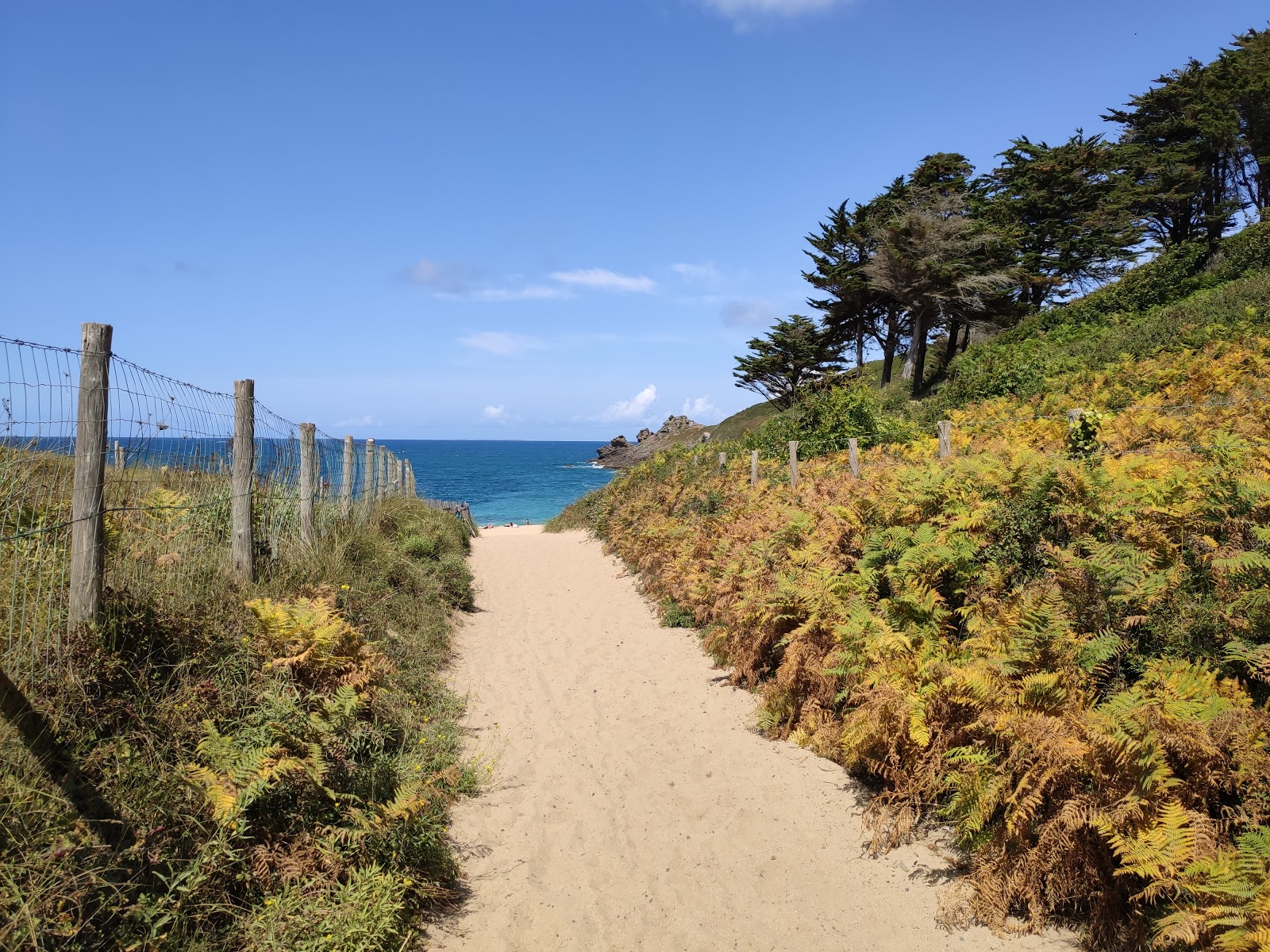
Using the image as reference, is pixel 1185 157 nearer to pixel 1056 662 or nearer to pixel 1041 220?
pixel 1041 220

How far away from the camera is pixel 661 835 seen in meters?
5.23

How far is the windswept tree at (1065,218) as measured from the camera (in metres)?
32.7

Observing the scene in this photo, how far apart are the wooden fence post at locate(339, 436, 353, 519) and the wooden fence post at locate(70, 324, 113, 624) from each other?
6728 millimetres

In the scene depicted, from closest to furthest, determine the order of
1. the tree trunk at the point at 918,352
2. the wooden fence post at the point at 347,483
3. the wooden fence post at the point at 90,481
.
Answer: the wooden fence post at the point at 90,481, the wooden fence post at the point at 347,483, the tree trunk at the point at 918,352

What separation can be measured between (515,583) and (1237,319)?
18201 mm

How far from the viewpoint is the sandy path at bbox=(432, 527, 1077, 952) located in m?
4.18

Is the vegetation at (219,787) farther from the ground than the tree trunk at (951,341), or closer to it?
closer to it

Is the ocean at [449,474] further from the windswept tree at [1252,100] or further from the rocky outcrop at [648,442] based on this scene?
the windswept tree at [1252,100]

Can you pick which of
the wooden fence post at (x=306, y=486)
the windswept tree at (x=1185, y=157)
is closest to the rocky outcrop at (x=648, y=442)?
the windswept tree at (x=1185, y=157)

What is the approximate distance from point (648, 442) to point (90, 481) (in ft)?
266

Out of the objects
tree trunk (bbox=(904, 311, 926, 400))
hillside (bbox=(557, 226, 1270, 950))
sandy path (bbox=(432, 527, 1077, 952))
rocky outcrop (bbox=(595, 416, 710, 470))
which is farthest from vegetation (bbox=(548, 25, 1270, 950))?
rocky outcrop (bbox=(595, 416, 710, 470))

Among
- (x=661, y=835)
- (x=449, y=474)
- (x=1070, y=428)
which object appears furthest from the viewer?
(x=449, y=474)

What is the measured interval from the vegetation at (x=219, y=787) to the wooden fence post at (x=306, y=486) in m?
2.45

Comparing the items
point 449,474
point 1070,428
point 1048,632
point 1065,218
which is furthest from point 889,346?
point 449,474
